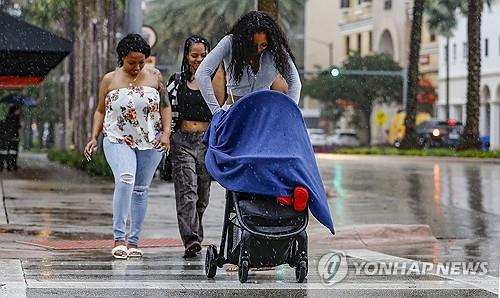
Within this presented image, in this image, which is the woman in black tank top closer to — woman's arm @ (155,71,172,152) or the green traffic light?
woman's arm @ (155,71,172,152)

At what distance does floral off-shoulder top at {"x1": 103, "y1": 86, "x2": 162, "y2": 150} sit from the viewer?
397 inches

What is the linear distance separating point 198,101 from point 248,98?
2195 millimetres

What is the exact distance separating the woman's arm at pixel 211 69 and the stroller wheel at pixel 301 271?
1.23 m

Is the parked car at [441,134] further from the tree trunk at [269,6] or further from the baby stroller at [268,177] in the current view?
the baby stroller at [268,177]

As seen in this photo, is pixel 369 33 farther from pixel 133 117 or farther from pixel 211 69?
pixel 211 69

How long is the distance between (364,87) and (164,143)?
65302 millimetres

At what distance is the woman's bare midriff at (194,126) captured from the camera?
10.2 metres

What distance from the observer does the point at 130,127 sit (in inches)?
398

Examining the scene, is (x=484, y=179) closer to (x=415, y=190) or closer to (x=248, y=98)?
(x=415, y=190)

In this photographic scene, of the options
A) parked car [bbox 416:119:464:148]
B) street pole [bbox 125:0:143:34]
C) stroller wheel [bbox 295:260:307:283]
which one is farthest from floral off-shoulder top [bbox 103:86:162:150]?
parked car [bbox 416:119:464:148]

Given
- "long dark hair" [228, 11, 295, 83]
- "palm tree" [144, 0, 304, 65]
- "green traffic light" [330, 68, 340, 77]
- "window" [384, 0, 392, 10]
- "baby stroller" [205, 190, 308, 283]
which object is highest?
"window" [384, 0, 392, 10]

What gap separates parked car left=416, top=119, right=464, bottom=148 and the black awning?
36277 millimetres

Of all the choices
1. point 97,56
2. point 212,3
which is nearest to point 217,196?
point 97,56

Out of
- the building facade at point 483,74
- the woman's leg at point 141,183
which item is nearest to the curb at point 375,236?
the woman's leg at point 141,183
